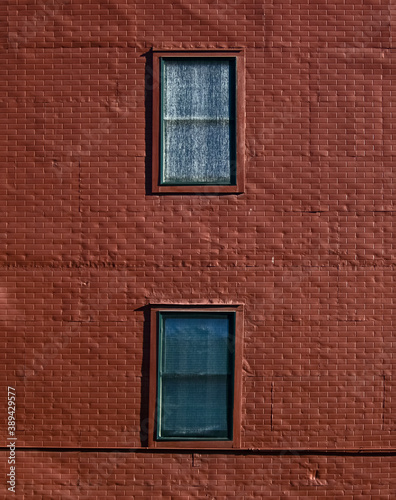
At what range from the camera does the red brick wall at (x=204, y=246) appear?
611 centimetres

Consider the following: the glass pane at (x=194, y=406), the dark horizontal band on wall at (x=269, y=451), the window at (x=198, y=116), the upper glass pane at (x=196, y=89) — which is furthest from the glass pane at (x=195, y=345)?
the upper glass pane at (x=196, y=89)

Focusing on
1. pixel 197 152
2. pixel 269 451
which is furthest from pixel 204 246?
pixel 269 451

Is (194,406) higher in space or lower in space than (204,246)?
lower

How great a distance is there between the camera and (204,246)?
613cm

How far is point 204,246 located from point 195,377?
5.71ft

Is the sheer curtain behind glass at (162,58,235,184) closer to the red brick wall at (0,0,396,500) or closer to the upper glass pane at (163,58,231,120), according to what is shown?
the upper glass pane at (163,58,231,120)

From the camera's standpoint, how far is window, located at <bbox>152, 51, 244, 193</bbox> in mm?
6148

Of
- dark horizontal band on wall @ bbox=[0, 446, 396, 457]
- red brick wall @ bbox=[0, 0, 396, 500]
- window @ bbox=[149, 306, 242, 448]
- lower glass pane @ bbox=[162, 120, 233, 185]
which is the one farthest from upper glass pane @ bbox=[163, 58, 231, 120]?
dark horizontal band on wall @ bbox=[0, 446, 396, 457]

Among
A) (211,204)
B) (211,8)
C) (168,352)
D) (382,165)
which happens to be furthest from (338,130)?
(168,352)

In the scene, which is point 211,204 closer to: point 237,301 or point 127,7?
point 237,301

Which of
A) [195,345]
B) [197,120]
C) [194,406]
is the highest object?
[197,120]

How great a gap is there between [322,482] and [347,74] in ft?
17.7

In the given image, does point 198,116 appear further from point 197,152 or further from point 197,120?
point 197,152

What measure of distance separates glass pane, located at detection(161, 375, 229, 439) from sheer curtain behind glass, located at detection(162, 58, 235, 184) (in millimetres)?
2679
